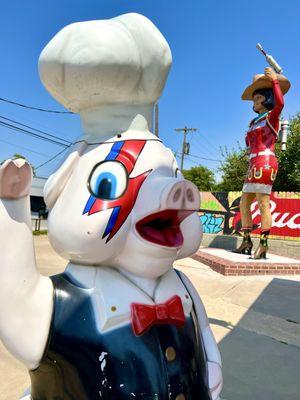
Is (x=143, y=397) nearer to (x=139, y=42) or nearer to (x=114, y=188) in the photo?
(x=114, y=188)

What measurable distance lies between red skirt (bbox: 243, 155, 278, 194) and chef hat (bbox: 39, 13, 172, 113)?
5514 millimetres

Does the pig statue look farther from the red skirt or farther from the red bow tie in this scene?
the red skirt

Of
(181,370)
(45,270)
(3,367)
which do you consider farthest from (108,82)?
(45,270)

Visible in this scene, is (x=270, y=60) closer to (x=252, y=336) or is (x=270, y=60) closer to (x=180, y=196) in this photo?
(x=252, y=336)

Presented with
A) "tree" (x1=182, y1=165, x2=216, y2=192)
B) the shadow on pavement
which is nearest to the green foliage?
the shadow on pavement

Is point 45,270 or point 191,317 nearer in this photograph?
point 191,317

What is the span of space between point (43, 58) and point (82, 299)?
0.97 metres

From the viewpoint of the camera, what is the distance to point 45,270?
659 cm

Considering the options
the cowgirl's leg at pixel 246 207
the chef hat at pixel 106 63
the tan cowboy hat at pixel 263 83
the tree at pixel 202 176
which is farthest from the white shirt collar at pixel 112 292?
the tree at pixel 202 176

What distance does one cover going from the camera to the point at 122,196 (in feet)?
4.75

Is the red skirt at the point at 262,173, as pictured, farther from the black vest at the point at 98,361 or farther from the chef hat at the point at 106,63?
the black vest at the point at 98,361

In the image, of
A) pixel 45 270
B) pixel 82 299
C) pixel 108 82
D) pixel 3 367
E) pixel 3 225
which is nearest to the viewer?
pixel 3 225

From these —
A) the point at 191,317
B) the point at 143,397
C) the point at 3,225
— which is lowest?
the point at 143,397

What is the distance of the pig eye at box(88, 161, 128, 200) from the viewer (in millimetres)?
1441
